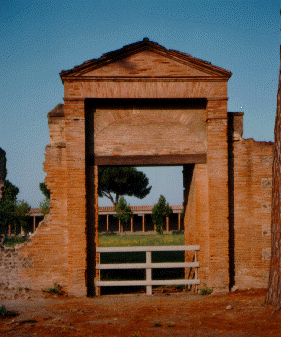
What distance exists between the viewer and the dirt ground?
5812 mm

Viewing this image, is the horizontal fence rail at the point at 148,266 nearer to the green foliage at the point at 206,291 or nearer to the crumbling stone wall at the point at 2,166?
the green foliage at the point at 206,291

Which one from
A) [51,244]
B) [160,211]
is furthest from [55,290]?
[160,211]

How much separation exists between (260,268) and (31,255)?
5.40 metres

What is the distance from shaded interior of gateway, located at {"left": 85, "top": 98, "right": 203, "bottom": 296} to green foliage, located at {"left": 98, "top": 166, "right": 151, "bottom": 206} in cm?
3931

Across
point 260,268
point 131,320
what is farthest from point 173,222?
point 131,320

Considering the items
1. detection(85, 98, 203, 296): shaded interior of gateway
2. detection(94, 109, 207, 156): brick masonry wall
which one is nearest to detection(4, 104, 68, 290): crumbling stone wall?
detection(85, 98, 203, 296): shaded interior of gateway

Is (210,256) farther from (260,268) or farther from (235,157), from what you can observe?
(235,157)

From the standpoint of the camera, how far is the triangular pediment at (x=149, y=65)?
9.13 metres

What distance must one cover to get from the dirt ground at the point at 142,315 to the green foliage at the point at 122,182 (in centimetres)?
3999

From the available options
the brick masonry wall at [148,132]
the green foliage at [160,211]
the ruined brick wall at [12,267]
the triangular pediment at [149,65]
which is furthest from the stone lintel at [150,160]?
the green foliage at [160,211]

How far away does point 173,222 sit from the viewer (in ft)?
144

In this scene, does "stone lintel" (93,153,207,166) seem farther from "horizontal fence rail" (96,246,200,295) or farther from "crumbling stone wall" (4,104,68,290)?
"horizontal fence rail" (96,246,200,295)

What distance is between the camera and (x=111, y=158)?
9195mm

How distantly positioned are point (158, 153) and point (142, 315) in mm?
3859
